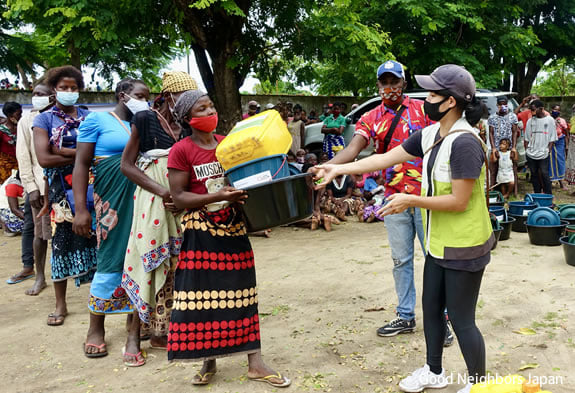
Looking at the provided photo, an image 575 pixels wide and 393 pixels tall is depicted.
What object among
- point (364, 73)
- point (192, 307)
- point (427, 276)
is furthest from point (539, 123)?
point (192, 307)

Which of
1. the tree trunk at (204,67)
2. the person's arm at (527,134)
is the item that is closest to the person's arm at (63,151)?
the tree trunk at (204,67)

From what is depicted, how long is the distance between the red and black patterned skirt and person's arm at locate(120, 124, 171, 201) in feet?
1.26

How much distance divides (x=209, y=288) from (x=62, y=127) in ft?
7.26

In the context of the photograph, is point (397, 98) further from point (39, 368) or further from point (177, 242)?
point (39, 368)

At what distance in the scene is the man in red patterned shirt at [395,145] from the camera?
145 inches

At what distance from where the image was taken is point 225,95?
28.0ft

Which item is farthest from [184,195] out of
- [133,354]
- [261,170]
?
[133,354]

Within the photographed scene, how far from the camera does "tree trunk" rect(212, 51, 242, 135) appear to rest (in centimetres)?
843

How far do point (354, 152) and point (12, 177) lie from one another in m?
5.92

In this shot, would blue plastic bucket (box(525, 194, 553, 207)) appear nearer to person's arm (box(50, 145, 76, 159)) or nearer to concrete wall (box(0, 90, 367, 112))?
person's arm (box(50, 145, 76, 159))

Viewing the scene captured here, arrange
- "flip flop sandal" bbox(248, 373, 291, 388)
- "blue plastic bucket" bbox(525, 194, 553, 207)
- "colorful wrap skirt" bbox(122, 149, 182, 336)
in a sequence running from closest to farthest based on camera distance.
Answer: "flip flop sandal" bbox(248, 373, 291, 388)
"colorful wrap skirt" bbox(122, 149, 182, 336)
"blue plastic bucket" bbox(525, 194, 553, 207)

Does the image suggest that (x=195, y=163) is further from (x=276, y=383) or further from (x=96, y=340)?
(x=96, y=340)

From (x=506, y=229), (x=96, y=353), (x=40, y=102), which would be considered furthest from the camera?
(x=506, y=229)

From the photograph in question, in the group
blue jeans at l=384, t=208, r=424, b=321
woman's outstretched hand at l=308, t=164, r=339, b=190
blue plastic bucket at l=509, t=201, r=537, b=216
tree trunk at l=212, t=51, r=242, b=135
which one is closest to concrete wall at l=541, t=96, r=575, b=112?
blue plastic bucket at l=509, t=201, r=537, b=216
